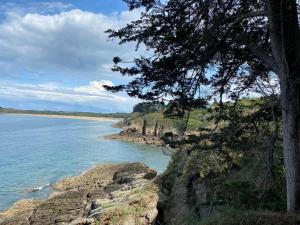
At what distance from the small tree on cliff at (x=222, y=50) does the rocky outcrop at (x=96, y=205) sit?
7.46 metres

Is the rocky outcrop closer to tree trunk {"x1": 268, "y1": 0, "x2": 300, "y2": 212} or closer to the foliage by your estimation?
the foliage

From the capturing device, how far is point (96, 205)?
20906 mm

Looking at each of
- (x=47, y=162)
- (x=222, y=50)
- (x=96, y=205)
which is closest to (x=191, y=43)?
(x=222, y=50)

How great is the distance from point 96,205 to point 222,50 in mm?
13125

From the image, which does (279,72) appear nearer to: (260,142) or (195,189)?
(260,142)

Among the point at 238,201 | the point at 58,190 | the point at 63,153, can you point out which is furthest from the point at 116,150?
the point at 238,201

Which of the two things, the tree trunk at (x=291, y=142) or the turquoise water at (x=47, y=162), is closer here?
the tree trunk at (x=291, y=142)

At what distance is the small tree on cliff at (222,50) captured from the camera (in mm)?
8539

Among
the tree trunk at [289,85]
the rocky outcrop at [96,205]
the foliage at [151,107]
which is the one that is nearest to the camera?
the tree trunk at [289,85]

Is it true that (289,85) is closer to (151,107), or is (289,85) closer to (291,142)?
(291,142)

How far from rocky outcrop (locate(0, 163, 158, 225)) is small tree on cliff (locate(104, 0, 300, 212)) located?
746cm

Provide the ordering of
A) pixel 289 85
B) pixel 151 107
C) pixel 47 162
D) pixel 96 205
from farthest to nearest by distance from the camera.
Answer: pixel 47 162
pixel 96 205
pixel 151 107
pixel 289 85

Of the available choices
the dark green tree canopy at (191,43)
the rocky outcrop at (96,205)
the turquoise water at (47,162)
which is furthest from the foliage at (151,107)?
the turquoise water at (47,162)

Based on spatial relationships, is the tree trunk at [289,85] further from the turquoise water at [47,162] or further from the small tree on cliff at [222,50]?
the turquoise water at [47,162]
